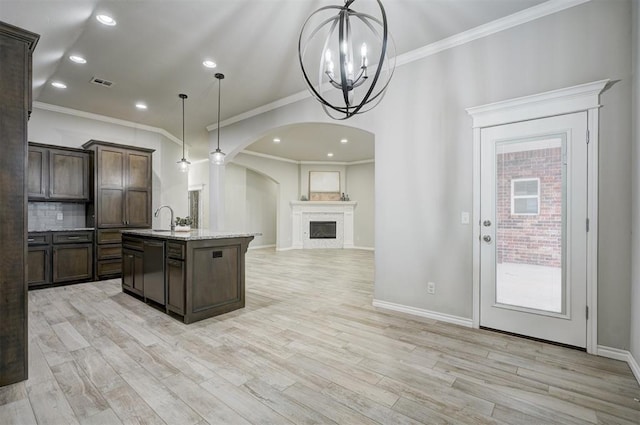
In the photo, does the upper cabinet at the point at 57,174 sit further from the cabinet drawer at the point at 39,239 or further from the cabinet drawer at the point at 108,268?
the cabinet drawer at the point at 108,268

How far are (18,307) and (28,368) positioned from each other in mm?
529

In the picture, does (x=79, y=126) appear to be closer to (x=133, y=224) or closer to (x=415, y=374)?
(x=133, y=224)

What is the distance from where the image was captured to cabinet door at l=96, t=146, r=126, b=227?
527 cm

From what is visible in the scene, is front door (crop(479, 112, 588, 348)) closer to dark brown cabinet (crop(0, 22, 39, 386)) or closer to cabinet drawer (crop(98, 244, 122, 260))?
dark brown cabinet (crop(0, 22, 39, 386))

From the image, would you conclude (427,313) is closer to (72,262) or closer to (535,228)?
(535,228)

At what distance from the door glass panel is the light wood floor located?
461 mm

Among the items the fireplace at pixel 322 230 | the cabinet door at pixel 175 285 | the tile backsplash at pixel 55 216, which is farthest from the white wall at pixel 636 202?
the fireplace at pixel 322 230

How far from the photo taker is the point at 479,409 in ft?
6.01

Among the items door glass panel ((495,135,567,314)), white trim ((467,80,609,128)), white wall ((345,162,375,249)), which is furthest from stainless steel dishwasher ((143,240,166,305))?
white wall ((345,162,375,249))

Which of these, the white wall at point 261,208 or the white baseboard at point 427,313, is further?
the white wall at point 261,208

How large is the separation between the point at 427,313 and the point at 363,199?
276 inches

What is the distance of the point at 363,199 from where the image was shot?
10.2m

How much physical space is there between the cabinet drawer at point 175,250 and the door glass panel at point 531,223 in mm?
3320

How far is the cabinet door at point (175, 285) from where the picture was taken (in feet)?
10.7
